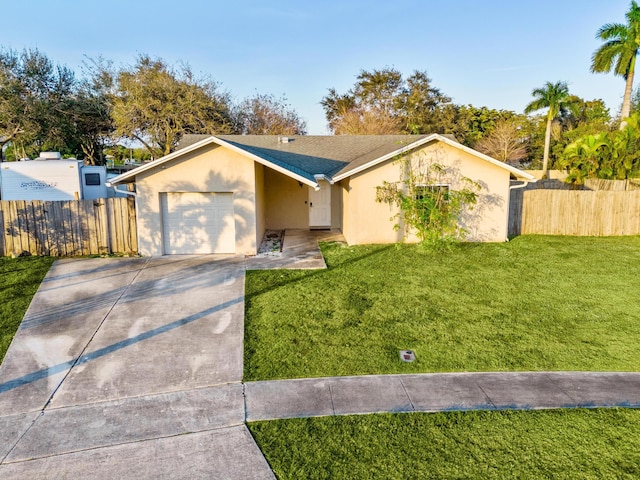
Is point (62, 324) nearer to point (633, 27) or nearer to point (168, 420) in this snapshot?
point (168, 420)

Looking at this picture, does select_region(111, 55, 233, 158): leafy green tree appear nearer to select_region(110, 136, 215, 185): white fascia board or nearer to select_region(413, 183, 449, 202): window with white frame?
select_region(110, 136, 215, 185): white fascia board

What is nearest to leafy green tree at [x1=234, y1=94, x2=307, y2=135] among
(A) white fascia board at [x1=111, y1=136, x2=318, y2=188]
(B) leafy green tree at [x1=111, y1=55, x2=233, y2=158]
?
(B) leafy green tree at [x1=111, y1=55, x2=233, y2=158]

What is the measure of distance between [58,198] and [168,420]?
18.1 metres

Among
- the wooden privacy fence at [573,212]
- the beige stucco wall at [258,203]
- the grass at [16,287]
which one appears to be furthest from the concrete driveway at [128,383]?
the wooden privacy fence at [573,212]

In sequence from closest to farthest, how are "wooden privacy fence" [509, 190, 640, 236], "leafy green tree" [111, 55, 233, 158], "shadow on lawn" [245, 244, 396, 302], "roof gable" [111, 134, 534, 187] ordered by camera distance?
"shadow on lawn" [245, 244, 396, 302] → "roof gable" [111, 134, 534, 187] → "wooden privacy fence" [509, 190, 640, 236] → "leafy green tree" [111, 55, 233, 158]

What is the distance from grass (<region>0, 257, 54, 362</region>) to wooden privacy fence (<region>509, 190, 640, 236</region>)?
15.4 metres

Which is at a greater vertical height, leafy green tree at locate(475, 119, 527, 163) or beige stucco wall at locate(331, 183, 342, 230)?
leafy green tree at locate(475, 119, 527, 163)

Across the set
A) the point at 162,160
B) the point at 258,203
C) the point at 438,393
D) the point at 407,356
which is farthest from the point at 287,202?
the point at 438,393

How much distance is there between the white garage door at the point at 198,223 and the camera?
42.4 feet

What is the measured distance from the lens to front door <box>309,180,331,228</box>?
18250 mm

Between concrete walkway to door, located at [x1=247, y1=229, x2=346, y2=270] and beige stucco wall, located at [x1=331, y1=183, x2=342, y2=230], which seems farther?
beige stucco wall, located at [x1=331, y1=183, x2=342, y2=230]

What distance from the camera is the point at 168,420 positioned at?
521 cm

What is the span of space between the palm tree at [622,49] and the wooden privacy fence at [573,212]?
17.0 metres

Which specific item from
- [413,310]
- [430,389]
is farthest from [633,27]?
[430,389]
